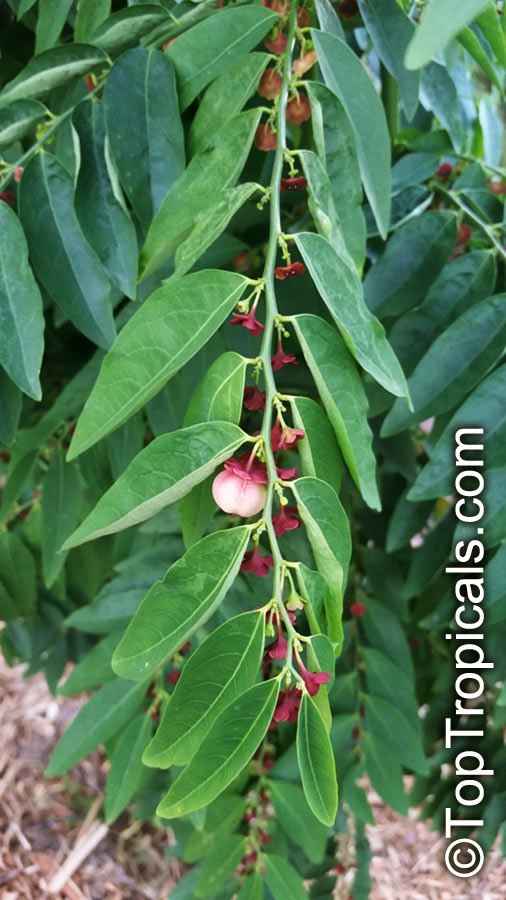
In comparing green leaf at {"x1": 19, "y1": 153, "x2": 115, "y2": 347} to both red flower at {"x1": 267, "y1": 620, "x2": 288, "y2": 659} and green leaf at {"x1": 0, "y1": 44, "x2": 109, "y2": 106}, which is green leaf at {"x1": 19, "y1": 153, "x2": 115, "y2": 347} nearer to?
green leaf at {"x1": 0, "y1": 44, "x2": 109, "y2": 106}

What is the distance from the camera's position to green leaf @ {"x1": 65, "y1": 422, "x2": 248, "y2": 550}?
426 mm

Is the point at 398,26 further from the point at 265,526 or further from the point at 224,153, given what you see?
the point at 265,526

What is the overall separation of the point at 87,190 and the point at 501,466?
358mm

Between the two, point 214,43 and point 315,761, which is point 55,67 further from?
point 315,761

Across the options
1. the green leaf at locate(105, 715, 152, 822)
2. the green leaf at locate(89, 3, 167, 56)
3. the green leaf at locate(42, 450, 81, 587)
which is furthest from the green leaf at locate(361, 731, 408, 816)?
the green leaf at locate(89, 3, 167, 56)

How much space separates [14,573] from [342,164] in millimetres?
621

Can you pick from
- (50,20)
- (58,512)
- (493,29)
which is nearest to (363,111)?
(493,29)

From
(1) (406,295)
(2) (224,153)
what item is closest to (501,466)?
(1) (406,295)

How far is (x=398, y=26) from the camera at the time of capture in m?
0.62

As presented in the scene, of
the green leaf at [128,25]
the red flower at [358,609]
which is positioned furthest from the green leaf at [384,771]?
the green leaf at [128,25]

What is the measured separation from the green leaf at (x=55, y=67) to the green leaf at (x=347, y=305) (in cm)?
25

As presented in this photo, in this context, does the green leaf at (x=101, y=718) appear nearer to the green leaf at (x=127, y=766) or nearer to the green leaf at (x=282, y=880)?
the green leaf at (x=127, y=766)

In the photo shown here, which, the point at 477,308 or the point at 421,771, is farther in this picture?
the point at 421,771

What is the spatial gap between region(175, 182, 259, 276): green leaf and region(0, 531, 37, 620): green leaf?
1.86 feet
